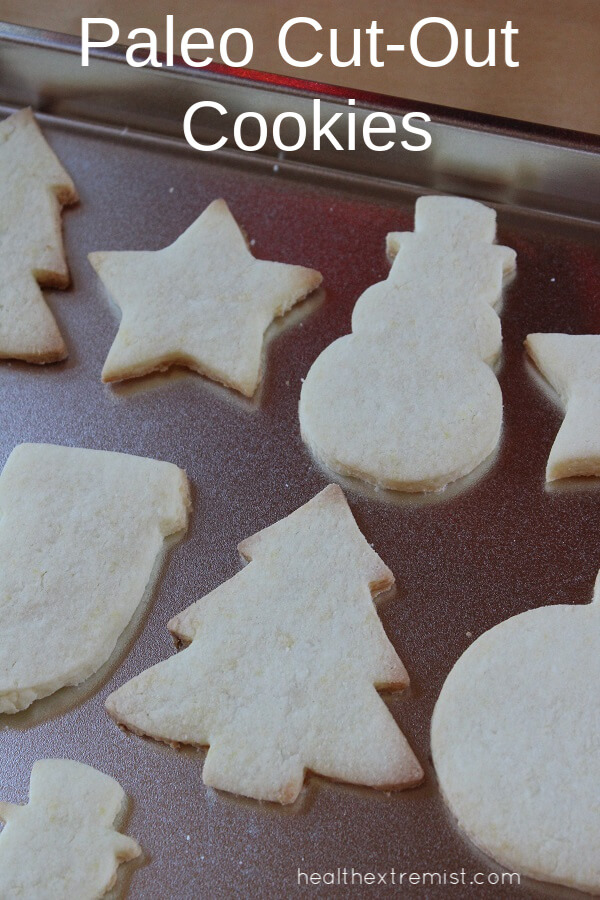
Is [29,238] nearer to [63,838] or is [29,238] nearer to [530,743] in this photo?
[63,838]

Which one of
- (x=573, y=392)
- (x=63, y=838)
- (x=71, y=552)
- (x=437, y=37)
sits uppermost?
(x=437, y=37)

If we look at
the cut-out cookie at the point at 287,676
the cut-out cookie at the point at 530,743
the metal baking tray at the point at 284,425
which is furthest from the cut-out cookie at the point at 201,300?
the cut-out cookie at the point at 530,743

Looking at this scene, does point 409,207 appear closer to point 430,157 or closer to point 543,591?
point 430,157

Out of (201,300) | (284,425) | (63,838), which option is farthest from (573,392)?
(63,838)

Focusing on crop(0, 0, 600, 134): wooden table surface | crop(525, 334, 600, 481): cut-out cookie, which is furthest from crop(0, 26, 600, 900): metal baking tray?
crop(0, 0, 600, 134): wooden table surface

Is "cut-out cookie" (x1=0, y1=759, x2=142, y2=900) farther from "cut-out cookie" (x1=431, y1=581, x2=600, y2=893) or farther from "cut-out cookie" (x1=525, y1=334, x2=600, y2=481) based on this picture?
"cut-out cookie" (x1=525, y1=334, x2=600, y2=481)

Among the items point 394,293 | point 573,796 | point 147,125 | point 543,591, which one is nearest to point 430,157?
point 394,293

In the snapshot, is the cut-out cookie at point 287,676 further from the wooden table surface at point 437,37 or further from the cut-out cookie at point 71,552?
the wooden table surface at point 437,37
